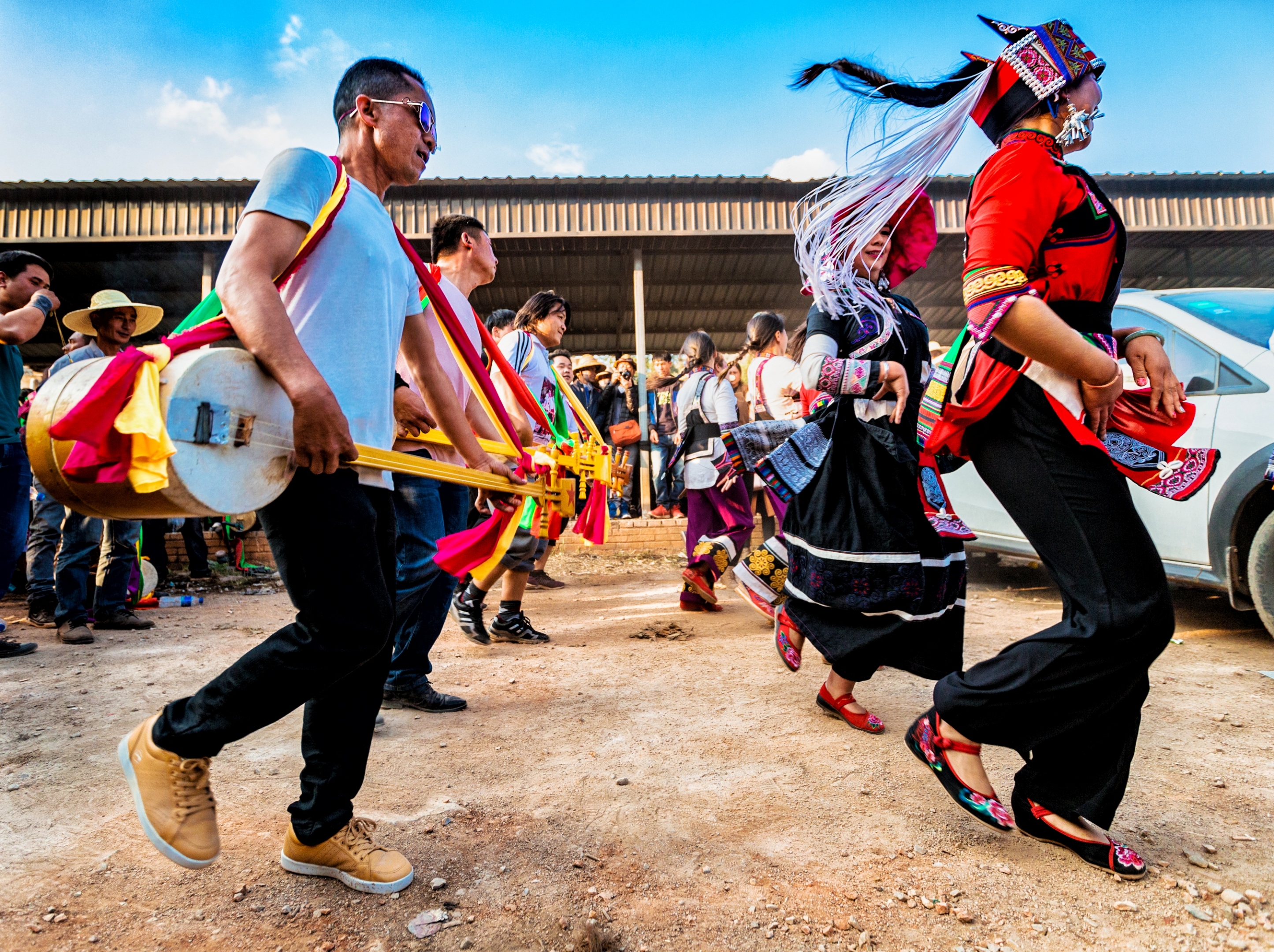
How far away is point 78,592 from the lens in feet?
15.3

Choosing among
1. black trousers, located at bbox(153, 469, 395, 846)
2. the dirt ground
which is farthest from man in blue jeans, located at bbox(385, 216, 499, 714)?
black trousers, located at bbox(153, 469, 395, 846)

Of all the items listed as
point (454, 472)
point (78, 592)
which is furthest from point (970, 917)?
point (78, 592)

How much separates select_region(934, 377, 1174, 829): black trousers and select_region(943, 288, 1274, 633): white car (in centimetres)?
229

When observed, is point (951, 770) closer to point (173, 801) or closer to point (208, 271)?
point (173, 801)

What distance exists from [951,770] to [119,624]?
4.98 m

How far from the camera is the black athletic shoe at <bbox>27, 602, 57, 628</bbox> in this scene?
16.6 feet

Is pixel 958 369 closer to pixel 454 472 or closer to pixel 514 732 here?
pixel 454 472

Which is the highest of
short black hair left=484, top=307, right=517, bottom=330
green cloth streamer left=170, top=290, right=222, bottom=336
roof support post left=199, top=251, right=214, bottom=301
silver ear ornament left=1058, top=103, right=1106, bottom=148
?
roof support post left=199, top=251, right=214, bottom=301

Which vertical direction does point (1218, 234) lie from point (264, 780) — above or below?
above

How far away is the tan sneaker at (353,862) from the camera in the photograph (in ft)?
5.91

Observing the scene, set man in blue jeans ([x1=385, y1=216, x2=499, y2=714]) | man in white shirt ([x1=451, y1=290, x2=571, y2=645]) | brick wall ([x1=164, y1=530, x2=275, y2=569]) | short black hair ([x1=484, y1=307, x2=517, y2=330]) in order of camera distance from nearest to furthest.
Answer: man in blue jeans ([x1=385, y1=216, x2=499, y2=714]), man in white shirt ([x1=451, y1=290, x2=571, y2=645]), short black hair ([x1=484, y1=307, x2=517, y2=330]), brick wall ([x1=164, y1=530, x2=275, y2=569])

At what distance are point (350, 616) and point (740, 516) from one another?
397 centimetres

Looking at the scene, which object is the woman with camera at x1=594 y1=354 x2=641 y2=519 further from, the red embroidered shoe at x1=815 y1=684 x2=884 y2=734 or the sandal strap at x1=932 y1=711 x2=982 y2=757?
the sandal strap at x1=932 y1=711 x2=982 y2=757

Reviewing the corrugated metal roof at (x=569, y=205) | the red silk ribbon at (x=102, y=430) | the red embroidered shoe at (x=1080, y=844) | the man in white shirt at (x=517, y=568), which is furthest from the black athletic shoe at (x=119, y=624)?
the corrugated metal roof at (x=569, y=205)
